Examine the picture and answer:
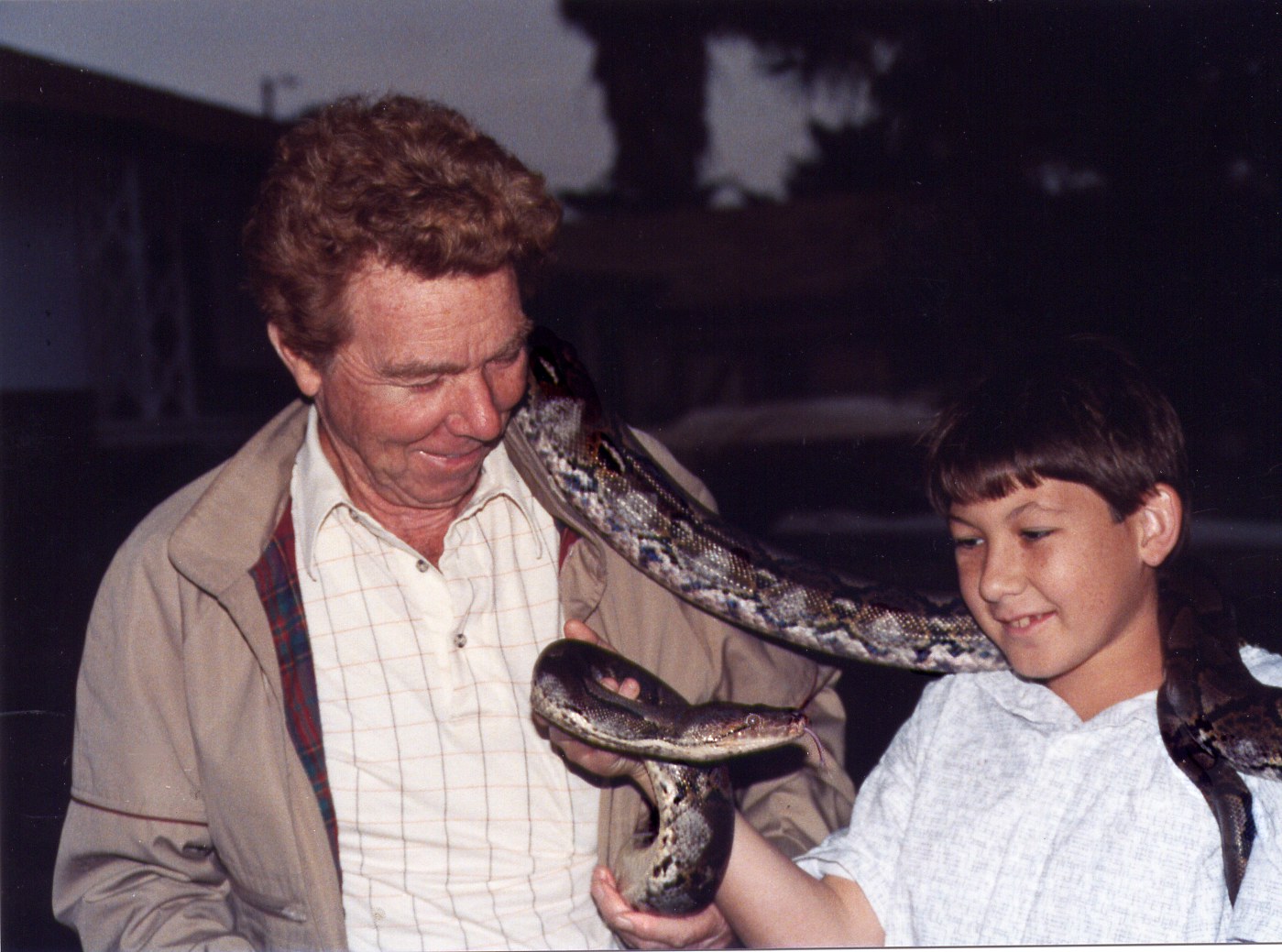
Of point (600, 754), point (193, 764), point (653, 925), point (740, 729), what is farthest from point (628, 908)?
point (193, 764)

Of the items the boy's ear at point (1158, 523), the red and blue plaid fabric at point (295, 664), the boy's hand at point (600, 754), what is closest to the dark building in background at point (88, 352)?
the red and blue plaid fabric at point (295, 664)

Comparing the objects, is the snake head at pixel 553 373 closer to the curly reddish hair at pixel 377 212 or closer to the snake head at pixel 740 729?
the curly reddish hair at pixel 377 212

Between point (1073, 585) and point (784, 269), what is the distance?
3.59 feet

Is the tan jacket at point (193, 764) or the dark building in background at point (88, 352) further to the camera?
the dark building in background at point (88, 352)

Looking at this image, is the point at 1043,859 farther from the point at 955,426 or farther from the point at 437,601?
the point at 437,601

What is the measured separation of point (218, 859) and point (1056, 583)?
5.62 feet

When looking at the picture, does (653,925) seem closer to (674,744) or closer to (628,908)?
(628,908)

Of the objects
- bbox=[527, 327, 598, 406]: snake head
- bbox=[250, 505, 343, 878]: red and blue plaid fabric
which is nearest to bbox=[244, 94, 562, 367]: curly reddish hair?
bbox=[527, 327, 598, 406]: snake head

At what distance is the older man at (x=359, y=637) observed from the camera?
196 cm

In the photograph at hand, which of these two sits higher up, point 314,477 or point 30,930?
point 314,477

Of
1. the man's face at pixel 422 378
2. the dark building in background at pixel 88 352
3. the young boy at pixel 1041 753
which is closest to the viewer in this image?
the young boy at pixel 1041 753

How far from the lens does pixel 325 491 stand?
6.88 feet

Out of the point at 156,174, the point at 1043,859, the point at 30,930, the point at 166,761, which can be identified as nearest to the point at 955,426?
the point at 1043,859

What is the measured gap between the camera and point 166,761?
6.59 feet
